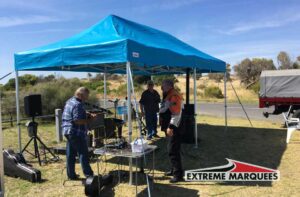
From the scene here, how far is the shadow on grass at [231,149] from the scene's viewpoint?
7.42 meters

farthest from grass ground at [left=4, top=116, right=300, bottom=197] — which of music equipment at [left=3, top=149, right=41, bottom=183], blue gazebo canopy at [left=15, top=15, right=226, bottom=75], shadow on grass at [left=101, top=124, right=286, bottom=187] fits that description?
blue gazebo canopy at [left=15, top=15, right=226, bottom=75]

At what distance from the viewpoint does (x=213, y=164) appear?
7.35 metres

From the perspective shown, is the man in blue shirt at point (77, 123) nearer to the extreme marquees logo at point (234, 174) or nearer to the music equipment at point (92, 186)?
the music equipment at point (92, 186)

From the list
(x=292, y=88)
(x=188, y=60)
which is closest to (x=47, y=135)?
(x=188, y=60)

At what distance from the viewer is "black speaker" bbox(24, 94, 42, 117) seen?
7547 millimetres

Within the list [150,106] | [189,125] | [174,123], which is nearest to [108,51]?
[174,123]

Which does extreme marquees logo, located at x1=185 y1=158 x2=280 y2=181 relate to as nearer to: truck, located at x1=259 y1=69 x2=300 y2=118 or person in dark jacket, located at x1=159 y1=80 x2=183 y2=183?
person in dark jacket, located at x1=159 y1=80 x2=183 y2=183

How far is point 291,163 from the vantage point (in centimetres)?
742

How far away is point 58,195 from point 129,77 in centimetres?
232

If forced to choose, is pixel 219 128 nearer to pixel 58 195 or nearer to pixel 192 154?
pixel 192 154

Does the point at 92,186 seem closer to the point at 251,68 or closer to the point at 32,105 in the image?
the point at 32,105

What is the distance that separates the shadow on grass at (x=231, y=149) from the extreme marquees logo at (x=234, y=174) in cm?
27

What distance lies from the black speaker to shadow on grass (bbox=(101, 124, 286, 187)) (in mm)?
2125

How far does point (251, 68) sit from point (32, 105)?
4677 centimetres
